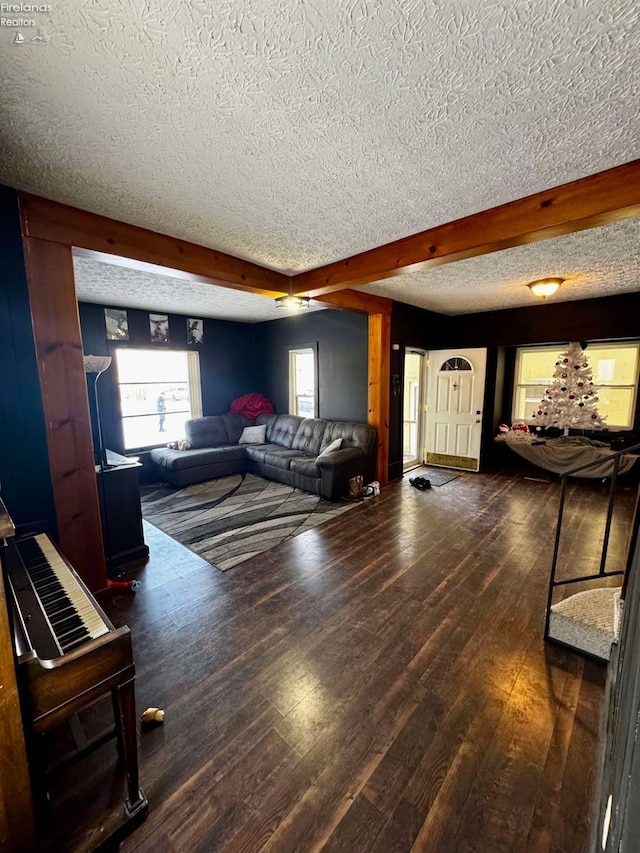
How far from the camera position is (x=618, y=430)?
16.3ft

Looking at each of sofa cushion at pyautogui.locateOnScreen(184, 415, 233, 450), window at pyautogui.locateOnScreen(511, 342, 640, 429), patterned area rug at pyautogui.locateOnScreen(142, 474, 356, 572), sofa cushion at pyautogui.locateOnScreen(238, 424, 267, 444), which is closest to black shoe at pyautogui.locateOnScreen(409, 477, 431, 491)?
patterned area rug at pyautogui.locateOnScreen(142, 474, 356, 572)

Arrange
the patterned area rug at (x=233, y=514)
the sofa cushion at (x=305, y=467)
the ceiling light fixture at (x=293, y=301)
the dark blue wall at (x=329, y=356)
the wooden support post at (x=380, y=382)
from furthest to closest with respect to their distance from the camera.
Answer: the dark blue wall at (x=329, y=356), the wooden support post at (x=380, y=382), the sofa cushion at (x=305, y=467), the ceiling light fixture at (x=293, y=301), the patterned area rug at (x=233, y=514)

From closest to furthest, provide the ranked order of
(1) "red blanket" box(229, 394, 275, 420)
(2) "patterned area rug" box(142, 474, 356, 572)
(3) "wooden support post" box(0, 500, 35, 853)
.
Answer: (3) "wooden support post" box(0, 500, 35, 853), (2) "patterned area rug" box(142, 474, 356, 572), (1) "red blanket" box(229, 394, 275, 420)

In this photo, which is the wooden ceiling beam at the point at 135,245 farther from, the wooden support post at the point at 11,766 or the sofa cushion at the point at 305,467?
the sofa cushion at the point at 305,467

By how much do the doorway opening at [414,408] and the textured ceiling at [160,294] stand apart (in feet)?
7.27

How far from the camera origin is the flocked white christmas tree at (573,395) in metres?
4.95

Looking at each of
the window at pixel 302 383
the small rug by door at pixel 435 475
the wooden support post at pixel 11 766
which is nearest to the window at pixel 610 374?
the small rug by door at pixel 435 475

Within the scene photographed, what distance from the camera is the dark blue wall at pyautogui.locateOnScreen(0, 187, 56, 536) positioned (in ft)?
6.46

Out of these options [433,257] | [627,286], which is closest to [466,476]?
[627,286]

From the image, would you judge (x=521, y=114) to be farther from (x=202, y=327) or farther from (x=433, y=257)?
(x=202, y=327)

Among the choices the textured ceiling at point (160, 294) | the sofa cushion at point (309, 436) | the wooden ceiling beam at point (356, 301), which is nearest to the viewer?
the textured ceiling at point (160, 294)

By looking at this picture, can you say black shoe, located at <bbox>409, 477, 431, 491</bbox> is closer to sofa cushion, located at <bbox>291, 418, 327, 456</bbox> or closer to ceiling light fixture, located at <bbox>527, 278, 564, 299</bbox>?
sofa cushion, located at <bbox>291, 418, 327, 456</bbox>

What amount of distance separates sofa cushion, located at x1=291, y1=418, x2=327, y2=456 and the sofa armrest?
0.72 meters

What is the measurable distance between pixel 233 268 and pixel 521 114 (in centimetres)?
234
